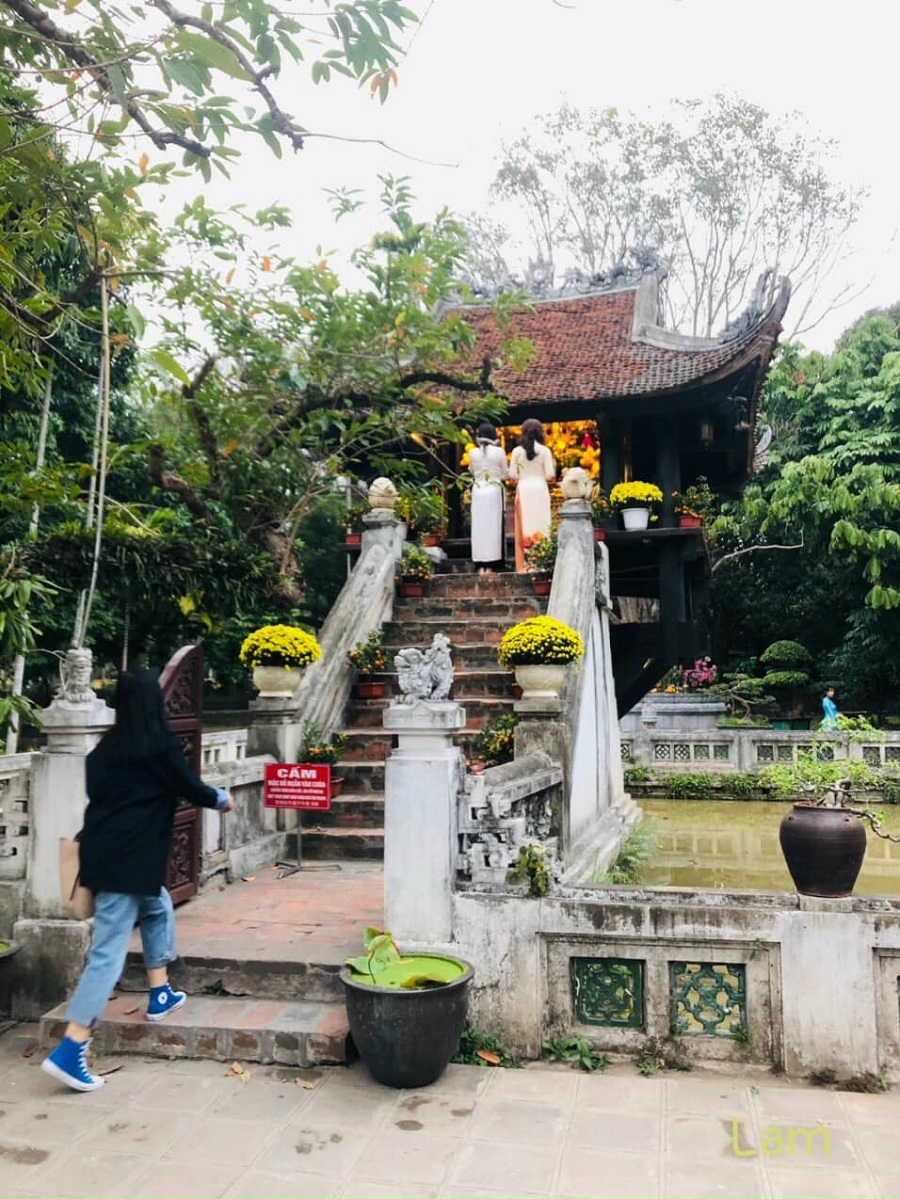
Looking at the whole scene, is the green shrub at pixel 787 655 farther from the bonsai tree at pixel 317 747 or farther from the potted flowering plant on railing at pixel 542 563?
the bonsai tree at pixel 317 747

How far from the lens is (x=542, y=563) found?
9.34 metres

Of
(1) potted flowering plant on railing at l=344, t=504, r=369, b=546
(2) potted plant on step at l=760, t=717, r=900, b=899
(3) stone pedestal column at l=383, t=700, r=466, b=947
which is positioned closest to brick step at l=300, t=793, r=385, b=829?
(3) stone pedestal column at l=383, t=700, r=466, b=947

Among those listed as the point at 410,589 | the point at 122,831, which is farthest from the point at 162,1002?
the point at 410,589

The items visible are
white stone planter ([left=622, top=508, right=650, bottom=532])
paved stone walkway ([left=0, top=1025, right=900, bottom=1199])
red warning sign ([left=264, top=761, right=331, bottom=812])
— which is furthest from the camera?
white stone planter ([left=622, top=508, right=650, bottom=532])

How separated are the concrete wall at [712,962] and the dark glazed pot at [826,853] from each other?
0.08 m

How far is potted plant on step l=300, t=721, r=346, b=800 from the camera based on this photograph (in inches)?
283

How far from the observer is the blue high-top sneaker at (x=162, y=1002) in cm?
416

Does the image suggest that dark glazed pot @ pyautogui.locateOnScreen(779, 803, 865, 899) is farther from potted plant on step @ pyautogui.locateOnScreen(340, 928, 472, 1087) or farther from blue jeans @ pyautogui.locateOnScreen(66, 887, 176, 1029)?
blue jeans @ pyautogui.locateOnScreen(66, 887, 176, 1029)

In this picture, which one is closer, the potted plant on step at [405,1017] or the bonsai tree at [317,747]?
the potted plant on step at [405,1017]

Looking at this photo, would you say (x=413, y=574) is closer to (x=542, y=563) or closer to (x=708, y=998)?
(x=542, y=563)

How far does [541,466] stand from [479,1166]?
7.62 meters

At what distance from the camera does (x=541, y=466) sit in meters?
9.88

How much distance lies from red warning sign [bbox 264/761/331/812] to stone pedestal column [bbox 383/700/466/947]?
63.2 inches

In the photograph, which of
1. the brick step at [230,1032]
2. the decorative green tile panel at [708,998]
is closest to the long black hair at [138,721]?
the brick step at [230,1032]
